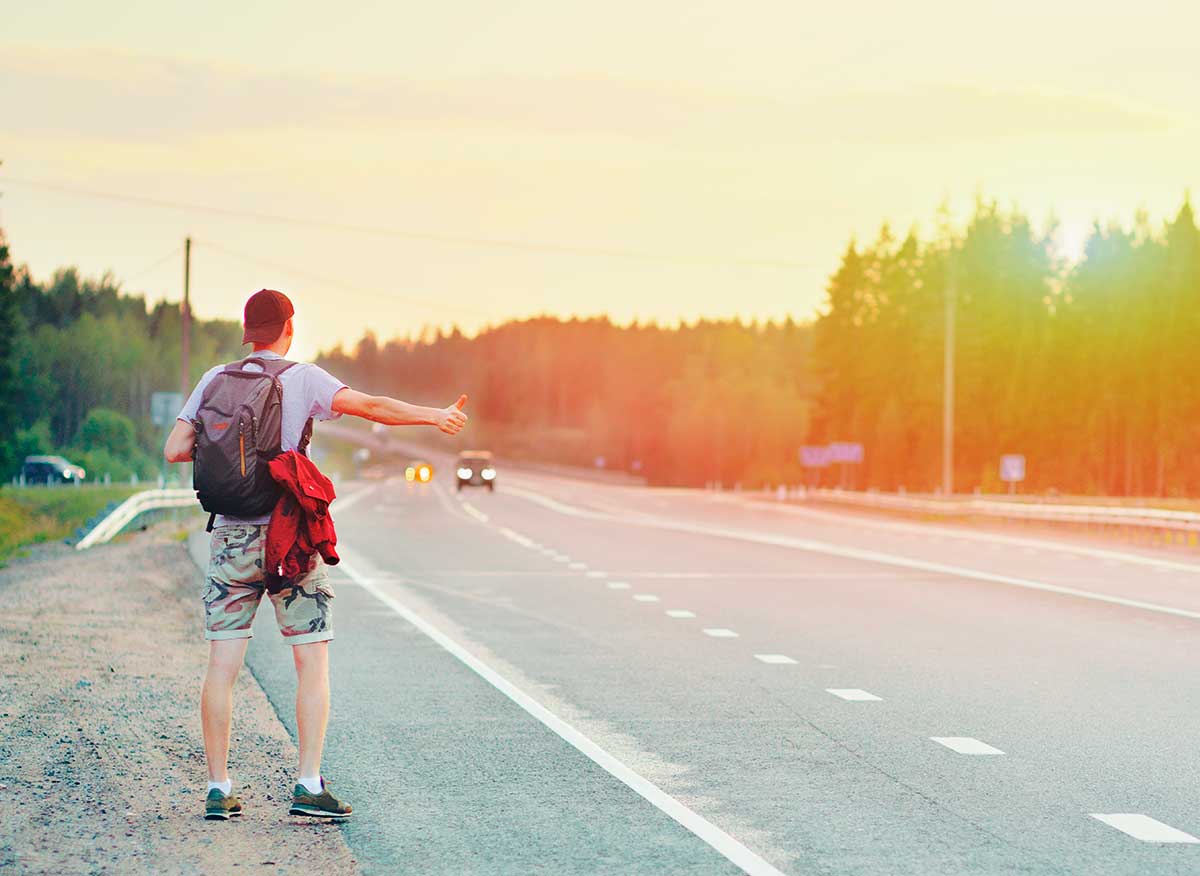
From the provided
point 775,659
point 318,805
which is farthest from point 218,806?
point 775,659

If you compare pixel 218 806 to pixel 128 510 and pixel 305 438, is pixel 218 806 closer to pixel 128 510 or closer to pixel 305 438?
pixel 305 438

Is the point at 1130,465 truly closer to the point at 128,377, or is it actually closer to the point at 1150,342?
the point at 1150,342

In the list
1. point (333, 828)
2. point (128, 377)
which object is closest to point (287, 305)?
point (333, 828)

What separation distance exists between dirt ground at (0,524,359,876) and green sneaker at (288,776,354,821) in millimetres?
46

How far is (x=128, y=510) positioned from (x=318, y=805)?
87.6 ft

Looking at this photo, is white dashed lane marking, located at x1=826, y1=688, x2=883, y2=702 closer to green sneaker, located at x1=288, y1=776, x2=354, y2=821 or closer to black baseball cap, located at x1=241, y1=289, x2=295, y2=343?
green sneaker, located at x1=288, y1=776, x2=354, y2=821

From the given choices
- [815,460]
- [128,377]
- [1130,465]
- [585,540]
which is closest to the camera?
[585,540]

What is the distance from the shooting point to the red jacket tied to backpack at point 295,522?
7027mm

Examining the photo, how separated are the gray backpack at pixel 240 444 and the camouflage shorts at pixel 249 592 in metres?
0.11

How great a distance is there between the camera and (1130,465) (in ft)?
372

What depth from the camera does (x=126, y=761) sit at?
856 cm

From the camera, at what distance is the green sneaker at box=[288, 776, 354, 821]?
7238mm

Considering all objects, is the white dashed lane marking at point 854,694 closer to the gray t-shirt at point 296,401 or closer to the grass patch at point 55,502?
the gray t-shirt at point 296,401

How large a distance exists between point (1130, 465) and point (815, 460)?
84.4ft
